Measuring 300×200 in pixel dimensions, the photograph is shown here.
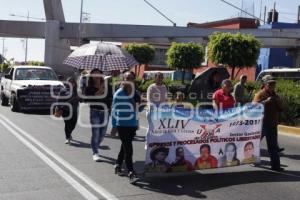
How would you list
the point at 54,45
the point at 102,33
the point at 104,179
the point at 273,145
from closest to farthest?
1. the point at 104,179
2. the point at 273,145
3. the point at 102,33
4. the point at 54,45

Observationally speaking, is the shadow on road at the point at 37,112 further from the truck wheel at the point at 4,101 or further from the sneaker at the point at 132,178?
the sneaker at the point at 132,178

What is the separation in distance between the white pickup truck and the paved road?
24.4 ft

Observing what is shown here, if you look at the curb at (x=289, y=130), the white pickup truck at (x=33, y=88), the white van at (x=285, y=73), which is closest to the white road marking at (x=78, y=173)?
the white pickup truck at (x=33, y=88)

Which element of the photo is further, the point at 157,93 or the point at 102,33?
the point at 102,33

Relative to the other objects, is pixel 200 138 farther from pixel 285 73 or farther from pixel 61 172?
pixel 285 73

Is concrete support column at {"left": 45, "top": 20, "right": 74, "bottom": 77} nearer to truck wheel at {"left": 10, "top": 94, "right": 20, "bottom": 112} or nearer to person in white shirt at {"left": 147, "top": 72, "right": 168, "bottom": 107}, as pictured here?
truck wheel at {"left": 10, "top": 94, "right": 20, "bottom": 112}

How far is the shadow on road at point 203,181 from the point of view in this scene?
7.80m

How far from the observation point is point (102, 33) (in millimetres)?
48000

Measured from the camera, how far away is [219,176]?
8.88 m

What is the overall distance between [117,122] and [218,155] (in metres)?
1.88

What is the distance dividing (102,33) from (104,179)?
40.4 m

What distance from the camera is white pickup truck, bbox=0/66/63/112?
19.5 metres

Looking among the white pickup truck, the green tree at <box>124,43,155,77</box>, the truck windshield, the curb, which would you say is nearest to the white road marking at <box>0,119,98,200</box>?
the white pickup truck

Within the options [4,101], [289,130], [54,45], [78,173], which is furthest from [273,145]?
[54,45]
